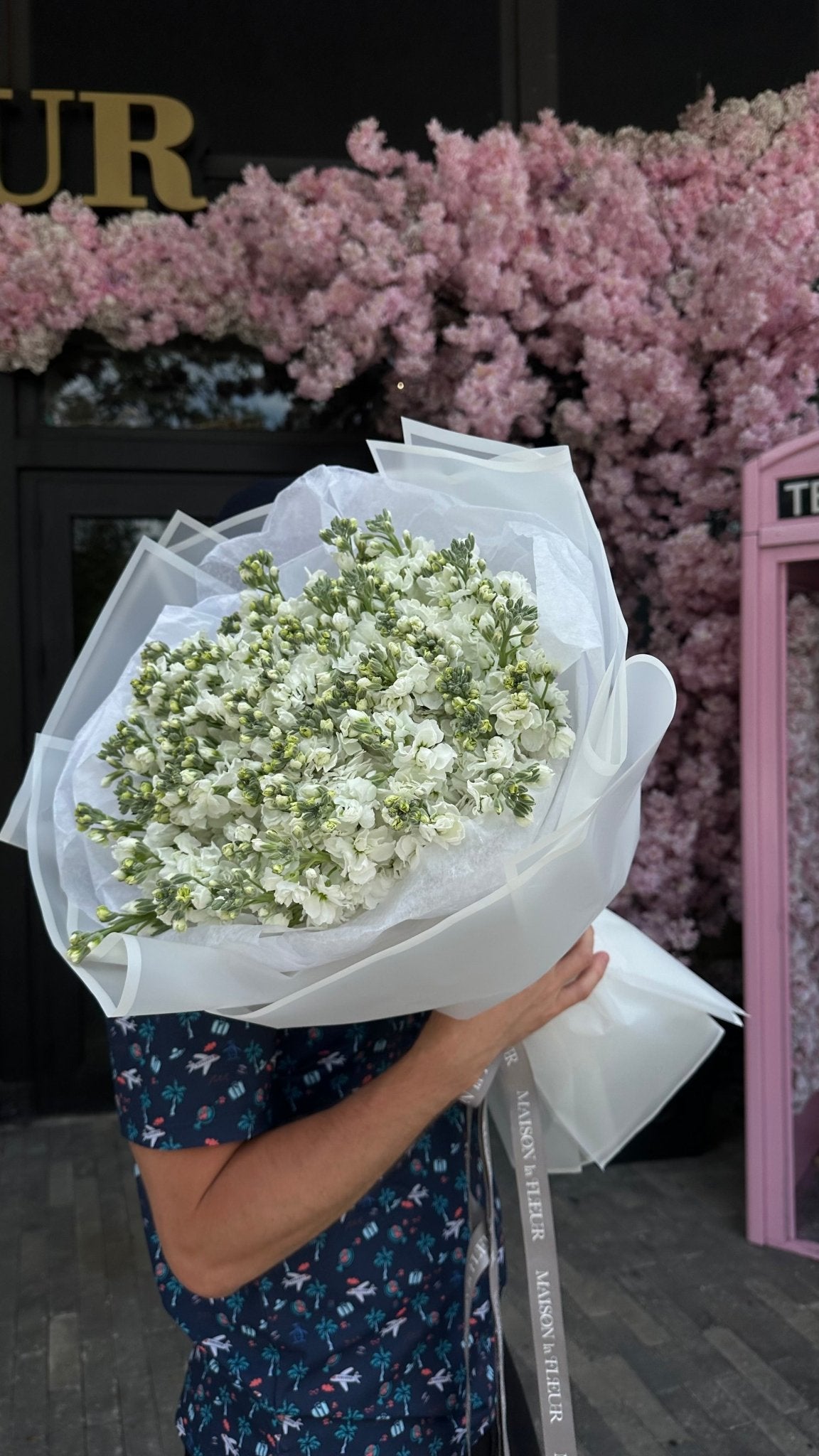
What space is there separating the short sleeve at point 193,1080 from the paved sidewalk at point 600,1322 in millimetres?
2081

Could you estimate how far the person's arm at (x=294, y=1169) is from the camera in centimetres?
89

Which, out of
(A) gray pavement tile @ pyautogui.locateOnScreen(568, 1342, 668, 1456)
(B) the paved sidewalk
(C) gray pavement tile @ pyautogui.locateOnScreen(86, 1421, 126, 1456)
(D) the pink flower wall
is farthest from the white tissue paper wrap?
(D) the pink flower wall

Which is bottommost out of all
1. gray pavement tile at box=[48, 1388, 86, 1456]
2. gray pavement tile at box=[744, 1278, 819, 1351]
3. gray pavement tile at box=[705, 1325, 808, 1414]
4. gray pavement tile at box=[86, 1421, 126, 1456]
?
gray pavement tile at box=[86, 1421, 126, 1456]

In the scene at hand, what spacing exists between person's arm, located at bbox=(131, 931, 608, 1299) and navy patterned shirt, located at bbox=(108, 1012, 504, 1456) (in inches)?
0.9

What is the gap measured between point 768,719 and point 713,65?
9.62 feet

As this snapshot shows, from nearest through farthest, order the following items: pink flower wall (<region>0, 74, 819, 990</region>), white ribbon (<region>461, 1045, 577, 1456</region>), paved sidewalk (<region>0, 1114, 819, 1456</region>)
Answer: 1. white ribbon (<region>461, 1045, 577, 1456</region>)
2. paved sidewalk (<region>0, 1114, 819, 1456</region>)
3. pink flower wall (<region>0, 74, 819, 990</region>)

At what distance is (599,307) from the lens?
365 centimetres

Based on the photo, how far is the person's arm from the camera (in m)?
0.89

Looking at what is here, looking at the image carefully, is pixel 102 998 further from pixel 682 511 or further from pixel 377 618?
pixel 682 511

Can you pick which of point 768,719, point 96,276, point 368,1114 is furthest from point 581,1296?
point 96,276

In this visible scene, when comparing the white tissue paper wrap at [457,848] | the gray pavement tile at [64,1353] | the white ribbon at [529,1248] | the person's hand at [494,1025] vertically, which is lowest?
the gray pavement tile at [64,1353]

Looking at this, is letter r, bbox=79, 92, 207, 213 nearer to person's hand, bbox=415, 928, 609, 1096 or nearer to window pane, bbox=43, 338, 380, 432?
window pane, bbox=43, 338, 380, 432

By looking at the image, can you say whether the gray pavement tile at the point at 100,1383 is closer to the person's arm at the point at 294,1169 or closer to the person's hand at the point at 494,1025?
the person's arm at the point at 294,1169

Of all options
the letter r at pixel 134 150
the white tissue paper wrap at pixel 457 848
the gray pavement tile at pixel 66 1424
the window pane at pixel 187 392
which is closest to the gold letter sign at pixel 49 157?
the letter r at pixel 134 150
